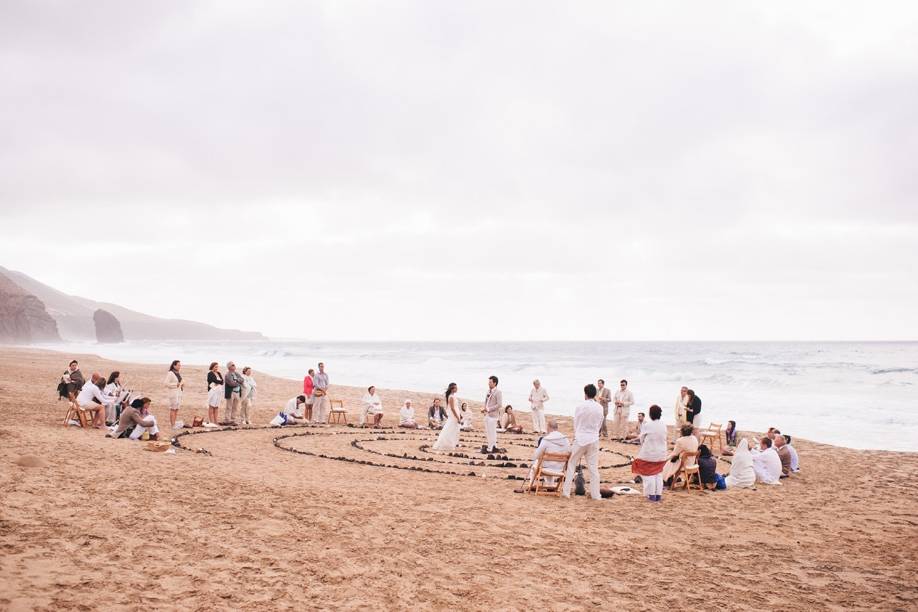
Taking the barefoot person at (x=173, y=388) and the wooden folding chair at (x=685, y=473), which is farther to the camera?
the barefoot person at (x=173, y=388)

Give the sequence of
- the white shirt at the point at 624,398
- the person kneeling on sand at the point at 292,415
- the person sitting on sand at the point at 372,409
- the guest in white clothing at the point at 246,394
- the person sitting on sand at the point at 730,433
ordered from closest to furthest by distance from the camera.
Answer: the person sitting on sand at the point at 730,433, the guest in white clothing at the point at 246,394, the white shirt at the point at 624,398, the person kneeling on sand at the point at 292,415, the person sitting on sand at the point at 372,409

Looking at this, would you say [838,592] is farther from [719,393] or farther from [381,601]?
[719,393]

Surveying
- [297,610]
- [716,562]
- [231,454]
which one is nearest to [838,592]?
[716,562]

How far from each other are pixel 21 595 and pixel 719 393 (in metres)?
48.6

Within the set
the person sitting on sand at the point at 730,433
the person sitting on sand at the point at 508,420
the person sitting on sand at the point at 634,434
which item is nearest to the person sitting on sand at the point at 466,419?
the person sitting on sand at the point at 508,420

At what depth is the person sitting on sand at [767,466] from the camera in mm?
15289

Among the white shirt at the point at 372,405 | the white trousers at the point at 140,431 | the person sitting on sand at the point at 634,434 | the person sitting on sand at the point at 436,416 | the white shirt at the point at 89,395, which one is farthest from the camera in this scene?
the person sitting on sand at the point at 436,416

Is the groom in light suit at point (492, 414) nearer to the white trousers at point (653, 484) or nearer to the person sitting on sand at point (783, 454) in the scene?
the white trousers at point (653, 484)

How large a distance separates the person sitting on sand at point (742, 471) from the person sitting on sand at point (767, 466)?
0.51 m

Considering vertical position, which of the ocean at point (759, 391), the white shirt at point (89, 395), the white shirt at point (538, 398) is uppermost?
the white shirt at point (89, 395)

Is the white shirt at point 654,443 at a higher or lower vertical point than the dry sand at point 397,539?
higher

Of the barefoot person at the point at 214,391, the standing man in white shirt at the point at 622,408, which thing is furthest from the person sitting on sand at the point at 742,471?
the barefoot person at the point at 214,391

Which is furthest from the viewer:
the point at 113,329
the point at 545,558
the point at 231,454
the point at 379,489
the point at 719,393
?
the point at 113,329

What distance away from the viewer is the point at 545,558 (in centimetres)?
885
